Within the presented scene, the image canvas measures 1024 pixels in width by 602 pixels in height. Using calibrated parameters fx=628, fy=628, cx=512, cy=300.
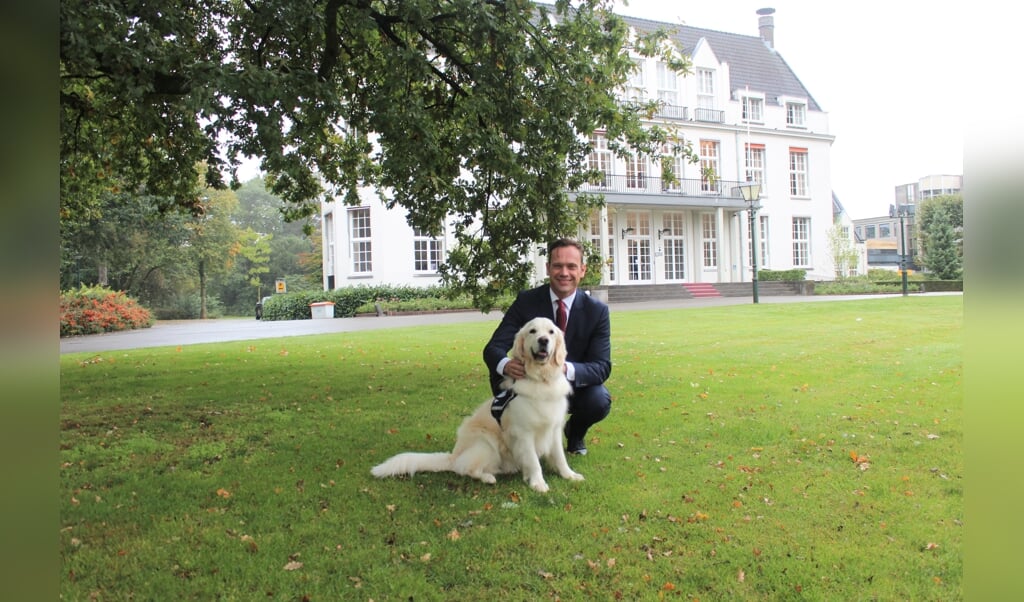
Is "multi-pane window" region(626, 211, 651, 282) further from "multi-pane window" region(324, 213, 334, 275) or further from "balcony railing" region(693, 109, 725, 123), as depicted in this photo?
"multi-pane window" region(324, 213, 334, 275)

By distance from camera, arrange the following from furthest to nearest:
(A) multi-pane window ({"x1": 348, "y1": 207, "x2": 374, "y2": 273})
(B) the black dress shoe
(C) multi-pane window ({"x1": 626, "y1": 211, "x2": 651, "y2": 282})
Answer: (C) multi-pane window ({"x1": 626, "y1": 211, "x2": 651, "y2": 282}) < (A) multi-pane window ({"x1": 348, "y1": 207, "x2": 374, "y2": 273}) < (B) the black dress shoe

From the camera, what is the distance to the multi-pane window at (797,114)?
128 ft

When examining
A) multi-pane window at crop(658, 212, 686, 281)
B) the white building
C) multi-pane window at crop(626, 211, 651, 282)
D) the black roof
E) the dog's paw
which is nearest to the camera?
the dog's paw

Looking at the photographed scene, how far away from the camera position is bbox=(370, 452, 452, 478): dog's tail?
4.93m

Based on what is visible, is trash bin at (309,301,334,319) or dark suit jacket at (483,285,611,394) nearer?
dark suit jacket at (483,285,611,394)

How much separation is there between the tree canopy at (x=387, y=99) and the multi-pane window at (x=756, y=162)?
98.8ft

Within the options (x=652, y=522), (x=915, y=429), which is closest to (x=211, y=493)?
(x=652, y=522)

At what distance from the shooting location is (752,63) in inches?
1560

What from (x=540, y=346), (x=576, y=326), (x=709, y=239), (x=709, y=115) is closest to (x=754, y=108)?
(x=709, y=115)

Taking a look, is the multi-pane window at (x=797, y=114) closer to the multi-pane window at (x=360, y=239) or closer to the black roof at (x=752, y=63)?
the black roof at (x=752, y=63)

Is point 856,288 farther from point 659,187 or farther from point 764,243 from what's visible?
point 659,187

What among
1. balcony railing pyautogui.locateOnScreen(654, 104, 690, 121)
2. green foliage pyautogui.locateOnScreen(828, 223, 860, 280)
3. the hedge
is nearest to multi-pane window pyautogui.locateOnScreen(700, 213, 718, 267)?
balcony railing pyautogui.locateOnScreen(654, 104, 690, 121)

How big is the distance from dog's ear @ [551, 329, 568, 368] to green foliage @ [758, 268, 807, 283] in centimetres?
3219

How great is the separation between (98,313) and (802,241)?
36.2m
